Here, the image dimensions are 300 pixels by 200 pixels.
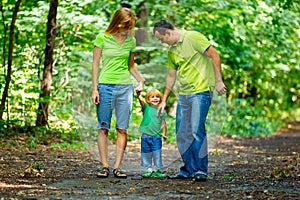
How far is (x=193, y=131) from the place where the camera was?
22.9 feet

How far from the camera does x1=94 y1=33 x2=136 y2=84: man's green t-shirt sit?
7.02m

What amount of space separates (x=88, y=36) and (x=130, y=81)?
8645 mm

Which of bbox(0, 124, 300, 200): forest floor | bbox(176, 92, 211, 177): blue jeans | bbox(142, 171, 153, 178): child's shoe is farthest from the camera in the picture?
bbox(142, 171, 153, 178): child's shoe

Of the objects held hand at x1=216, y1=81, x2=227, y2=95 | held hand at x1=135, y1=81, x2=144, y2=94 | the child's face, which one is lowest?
the child's face

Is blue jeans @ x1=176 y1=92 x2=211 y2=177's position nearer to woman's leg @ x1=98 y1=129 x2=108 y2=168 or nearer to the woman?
the woman

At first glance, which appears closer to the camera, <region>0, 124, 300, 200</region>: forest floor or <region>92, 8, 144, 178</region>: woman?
<region>0, 124, 300, 200</region>: forest floor

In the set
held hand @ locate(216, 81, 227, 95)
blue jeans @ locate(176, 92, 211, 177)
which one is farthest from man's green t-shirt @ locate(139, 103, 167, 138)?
held hand @ locate(216, 81, 227, 95)

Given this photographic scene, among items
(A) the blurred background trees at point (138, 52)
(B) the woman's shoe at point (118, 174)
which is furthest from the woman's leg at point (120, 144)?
(A) the blurred background trees at point (138, 52)

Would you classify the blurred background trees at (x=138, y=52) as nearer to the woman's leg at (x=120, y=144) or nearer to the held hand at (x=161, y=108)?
the held hand at (x=161, y=108)

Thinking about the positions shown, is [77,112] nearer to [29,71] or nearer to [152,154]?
[152,154]

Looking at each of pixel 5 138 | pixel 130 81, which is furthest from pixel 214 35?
pixel 130 81

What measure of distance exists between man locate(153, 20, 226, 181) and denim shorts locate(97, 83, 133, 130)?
37 cm

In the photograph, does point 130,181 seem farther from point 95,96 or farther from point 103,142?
point 95,96

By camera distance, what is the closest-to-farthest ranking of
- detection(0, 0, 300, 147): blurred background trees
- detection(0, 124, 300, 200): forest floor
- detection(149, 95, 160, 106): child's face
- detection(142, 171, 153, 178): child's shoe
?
detection(0, 124, 300, 200): forest floor → detection(149, 95, 160, 106): child's face → detection(142, 171, 153, 178): child's shoe → detection(0, 0, 300, 147): blurred background trees
